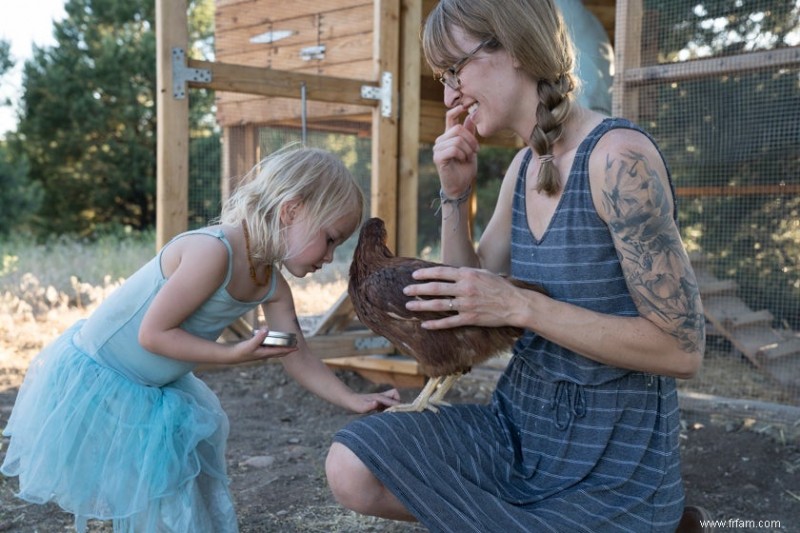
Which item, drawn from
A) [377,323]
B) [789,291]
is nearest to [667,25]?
[789,291]

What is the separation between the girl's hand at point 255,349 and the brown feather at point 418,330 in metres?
0.24

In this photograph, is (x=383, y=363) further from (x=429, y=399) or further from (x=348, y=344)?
(x=429, y=399)

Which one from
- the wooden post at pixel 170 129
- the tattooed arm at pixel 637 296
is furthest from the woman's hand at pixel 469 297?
the wooden post at pixel 170 129

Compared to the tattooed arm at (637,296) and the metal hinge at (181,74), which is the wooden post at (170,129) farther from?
the tattooed arm at (637,296)

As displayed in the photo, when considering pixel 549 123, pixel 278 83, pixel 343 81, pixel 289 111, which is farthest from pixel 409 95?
pixel 549 123

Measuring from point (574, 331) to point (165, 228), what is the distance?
87.9 inches

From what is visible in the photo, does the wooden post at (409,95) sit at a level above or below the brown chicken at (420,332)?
above

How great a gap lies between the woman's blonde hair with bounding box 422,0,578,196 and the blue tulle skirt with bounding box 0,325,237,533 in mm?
1207

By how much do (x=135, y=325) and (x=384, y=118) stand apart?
2.27 meters

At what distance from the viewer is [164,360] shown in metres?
2.08

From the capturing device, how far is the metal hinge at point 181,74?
3.28m

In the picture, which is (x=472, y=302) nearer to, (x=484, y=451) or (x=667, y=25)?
(x=484, y=451)

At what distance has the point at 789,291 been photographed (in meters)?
5.24

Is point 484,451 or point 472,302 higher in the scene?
point 472,302
